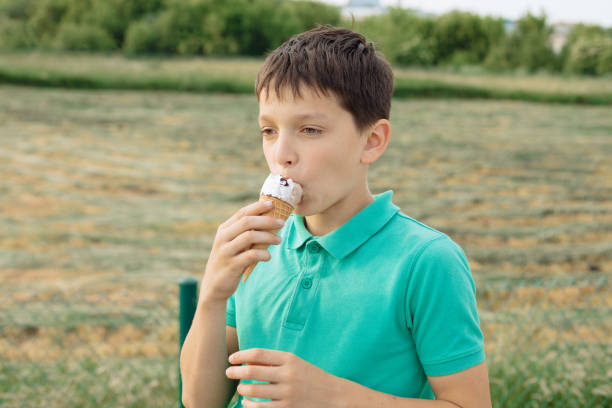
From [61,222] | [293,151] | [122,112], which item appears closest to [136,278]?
[61,222]

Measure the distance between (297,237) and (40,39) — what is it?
16301 mm

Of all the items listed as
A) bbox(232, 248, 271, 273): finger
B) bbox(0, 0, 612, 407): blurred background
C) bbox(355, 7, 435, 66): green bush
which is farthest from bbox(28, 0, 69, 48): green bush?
bbox(232, 248, 271, 273): finger

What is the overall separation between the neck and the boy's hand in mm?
318

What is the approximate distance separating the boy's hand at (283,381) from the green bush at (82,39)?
16.2m

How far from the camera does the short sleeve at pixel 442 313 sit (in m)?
1.01

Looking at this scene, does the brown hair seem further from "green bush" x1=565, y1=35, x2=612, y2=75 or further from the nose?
"green bush" x1=565, y1=35, x2=612, y2=75

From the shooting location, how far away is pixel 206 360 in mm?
1177

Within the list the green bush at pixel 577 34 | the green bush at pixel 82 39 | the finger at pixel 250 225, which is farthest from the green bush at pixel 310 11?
the finger at pixel 250 225

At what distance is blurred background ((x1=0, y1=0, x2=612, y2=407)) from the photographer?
3680 millimetres

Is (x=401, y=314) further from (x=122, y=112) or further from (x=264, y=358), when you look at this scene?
(x=122, y=112)

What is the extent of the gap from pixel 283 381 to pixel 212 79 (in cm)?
1662

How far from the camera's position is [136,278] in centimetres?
675

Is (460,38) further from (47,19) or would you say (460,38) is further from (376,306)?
(376,306)

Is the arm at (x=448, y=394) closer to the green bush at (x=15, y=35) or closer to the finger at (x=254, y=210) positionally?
the finger at (x=254, y=210)
